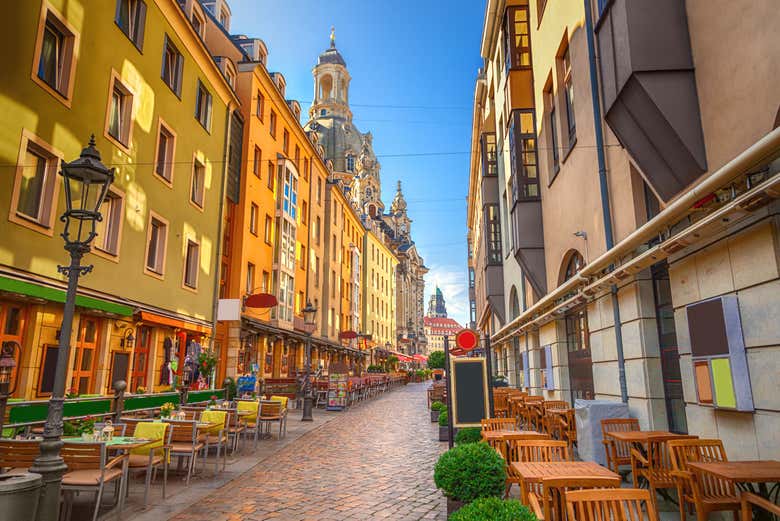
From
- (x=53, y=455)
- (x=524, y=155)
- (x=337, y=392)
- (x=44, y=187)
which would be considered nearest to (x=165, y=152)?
(x=44, y=187)

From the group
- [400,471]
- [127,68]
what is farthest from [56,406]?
[127,68]

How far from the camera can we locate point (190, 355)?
18.3m

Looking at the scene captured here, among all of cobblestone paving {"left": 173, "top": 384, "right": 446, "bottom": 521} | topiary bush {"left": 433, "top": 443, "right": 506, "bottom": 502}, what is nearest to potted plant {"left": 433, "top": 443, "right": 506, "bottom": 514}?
topiary bush {"left": 433, "top": 443, "right": 506, "bottom": 502}

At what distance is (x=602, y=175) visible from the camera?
31.5ft

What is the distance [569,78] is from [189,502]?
12048 mm

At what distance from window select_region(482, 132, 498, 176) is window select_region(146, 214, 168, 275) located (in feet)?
49.5

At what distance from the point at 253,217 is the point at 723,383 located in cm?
2202

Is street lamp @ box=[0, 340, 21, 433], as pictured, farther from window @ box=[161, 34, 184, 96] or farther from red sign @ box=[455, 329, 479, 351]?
window @ box=[161, 34, 184, 96]

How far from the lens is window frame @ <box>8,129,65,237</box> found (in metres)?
10.4

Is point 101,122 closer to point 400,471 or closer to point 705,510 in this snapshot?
point 400,471

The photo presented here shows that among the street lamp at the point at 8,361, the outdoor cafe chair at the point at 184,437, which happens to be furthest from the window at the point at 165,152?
the outdoor cafe chair at the point at 184,437

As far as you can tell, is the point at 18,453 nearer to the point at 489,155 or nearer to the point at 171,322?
the point at 171,322

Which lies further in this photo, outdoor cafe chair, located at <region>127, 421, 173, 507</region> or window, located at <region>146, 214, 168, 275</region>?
window, located at <region>146, 214, 168, 275</region>

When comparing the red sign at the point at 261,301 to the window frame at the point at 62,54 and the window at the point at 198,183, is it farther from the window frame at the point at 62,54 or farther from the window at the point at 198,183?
the window frame at the point at 62,54
